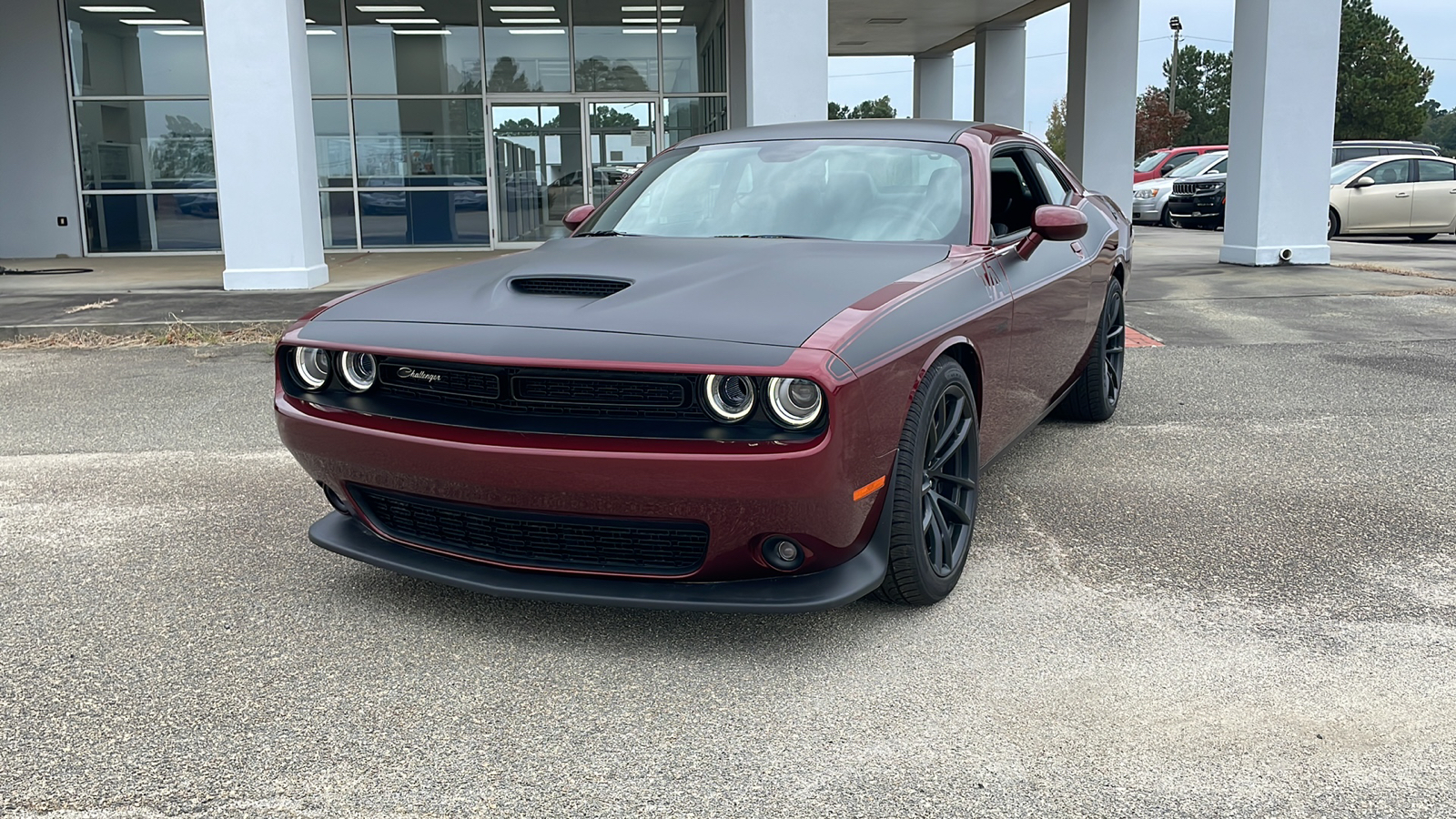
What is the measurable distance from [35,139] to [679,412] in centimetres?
1699

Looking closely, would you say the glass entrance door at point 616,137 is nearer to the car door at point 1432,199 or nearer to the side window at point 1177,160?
the car door at point 1432,199

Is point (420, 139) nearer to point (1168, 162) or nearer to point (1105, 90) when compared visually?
point (1105, 90)

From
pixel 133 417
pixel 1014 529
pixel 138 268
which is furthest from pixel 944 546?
pixel 138 268

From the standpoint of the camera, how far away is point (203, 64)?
54.4 ft

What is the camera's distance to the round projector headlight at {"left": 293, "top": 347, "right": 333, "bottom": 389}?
3.26m

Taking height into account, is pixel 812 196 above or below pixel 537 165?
below

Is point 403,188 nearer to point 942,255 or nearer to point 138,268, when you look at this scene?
point 138,268

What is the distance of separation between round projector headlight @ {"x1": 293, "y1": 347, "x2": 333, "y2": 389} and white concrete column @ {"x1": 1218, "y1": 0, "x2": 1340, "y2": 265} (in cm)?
1126

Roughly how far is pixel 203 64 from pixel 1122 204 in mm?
14362

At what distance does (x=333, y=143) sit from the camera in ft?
56.1

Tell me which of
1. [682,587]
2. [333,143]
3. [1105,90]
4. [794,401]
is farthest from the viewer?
[1105,90]

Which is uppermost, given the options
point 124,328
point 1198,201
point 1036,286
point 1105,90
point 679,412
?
point 1105,90

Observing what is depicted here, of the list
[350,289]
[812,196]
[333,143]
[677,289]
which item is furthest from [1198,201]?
[677,289]

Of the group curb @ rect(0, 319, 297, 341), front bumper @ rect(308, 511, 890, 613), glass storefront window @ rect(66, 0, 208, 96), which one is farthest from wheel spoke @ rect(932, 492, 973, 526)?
glass storefront window @ rect(66, 0, 208, 96)
